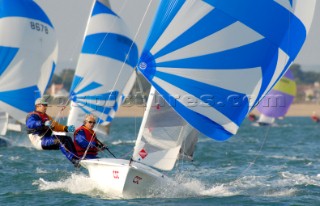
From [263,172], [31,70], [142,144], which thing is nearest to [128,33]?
[31,70]

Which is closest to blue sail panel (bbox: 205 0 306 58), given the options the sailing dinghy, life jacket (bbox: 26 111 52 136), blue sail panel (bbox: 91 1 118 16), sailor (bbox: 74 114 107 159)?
the sailing dinghy

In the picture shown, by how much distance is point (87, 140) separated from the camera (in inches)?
603

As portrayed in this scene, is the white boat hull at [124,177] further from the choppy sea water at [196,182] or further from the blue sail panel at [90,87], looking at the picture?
the blue sail panel at [90,87]

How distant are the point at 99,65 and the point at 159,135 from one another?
52.2 ft

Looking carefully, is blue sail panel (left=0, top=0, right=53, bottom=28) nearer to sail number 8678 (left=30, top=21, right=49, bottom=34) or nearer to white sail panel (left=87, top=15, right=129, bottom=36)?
sail number 8678 (left=30, top=21, right=49, bottom=34)

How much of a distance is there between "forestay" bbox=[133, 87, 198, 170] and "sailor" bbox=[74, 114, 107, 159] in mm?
969

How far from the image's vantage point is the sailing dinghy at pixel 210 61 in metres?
13.9

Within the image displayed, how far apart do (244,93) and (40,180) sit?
545 centimetres

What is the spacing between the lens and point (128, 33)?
32.7 m

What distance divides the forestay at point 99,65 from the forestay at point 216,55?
53.2 feet

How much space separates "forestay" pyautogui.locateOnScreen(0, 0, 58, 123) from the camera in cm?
2623

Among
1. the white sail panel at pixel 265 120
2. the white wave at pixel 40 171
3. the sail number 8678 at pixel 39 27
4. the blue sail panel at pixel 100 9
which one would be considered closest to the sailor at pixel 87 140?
the white wave at pixel 40 171

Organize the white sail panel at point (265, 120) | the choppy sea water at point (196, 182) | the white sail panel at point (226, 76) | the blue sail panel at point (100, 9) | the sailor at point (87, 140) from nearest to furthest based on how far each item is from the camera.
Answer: the white sail panel at point (226, 76) → the choppy sea water at point (196, 182) → the sailor at point (87, 140) → the blue sail panel at point (100, 9) → the white sail panel at point (265, 120)

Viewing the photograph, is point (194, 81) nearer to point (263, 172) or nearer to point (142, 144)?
point (142, 144)
